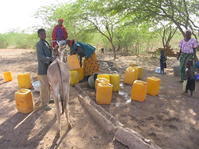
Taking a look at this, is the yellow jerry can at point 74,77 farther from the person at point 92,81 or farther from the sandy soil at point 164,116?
the sandy soil at point 164,116

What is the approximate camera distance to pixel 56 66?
3861mm

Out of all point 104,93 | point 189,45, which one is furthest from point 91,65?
point 189,45

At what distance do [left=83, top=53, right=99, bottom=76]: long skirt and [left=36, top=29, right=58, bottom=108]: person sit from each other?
2.04 metres

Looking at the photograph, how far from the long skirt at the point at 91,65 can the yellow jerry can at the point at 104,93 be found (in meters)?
1.60

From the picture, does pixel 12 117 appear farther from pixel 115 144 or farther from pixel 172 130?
pixel 172 130

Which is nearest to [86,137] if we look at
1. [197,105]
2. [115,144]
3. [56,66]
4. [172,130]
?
[115,144]

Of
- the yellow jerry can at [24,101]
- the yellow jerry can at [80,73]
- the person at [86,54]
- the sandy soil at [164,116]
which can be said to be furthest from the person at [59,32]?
the yellow jerry can at [24,101]

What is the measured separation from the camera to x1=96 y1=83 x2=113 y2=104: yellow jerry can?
509 cm

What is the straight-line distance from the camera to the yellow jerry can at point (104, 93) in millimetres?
5085

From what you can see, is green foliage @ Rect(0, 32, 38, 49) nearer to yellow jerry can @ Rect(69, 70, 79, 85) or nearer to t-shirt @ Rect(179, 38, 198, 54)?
yellow jerry can @ Rect(69, 70, 79, 85)

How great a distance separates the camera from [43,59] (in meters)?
4.41

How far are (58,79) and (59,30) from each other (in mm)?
3485

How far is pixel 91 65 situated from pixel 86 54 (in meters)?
0.47

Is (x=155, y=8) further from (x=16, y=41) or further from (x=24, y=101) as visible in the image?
(x=16, y=41)
